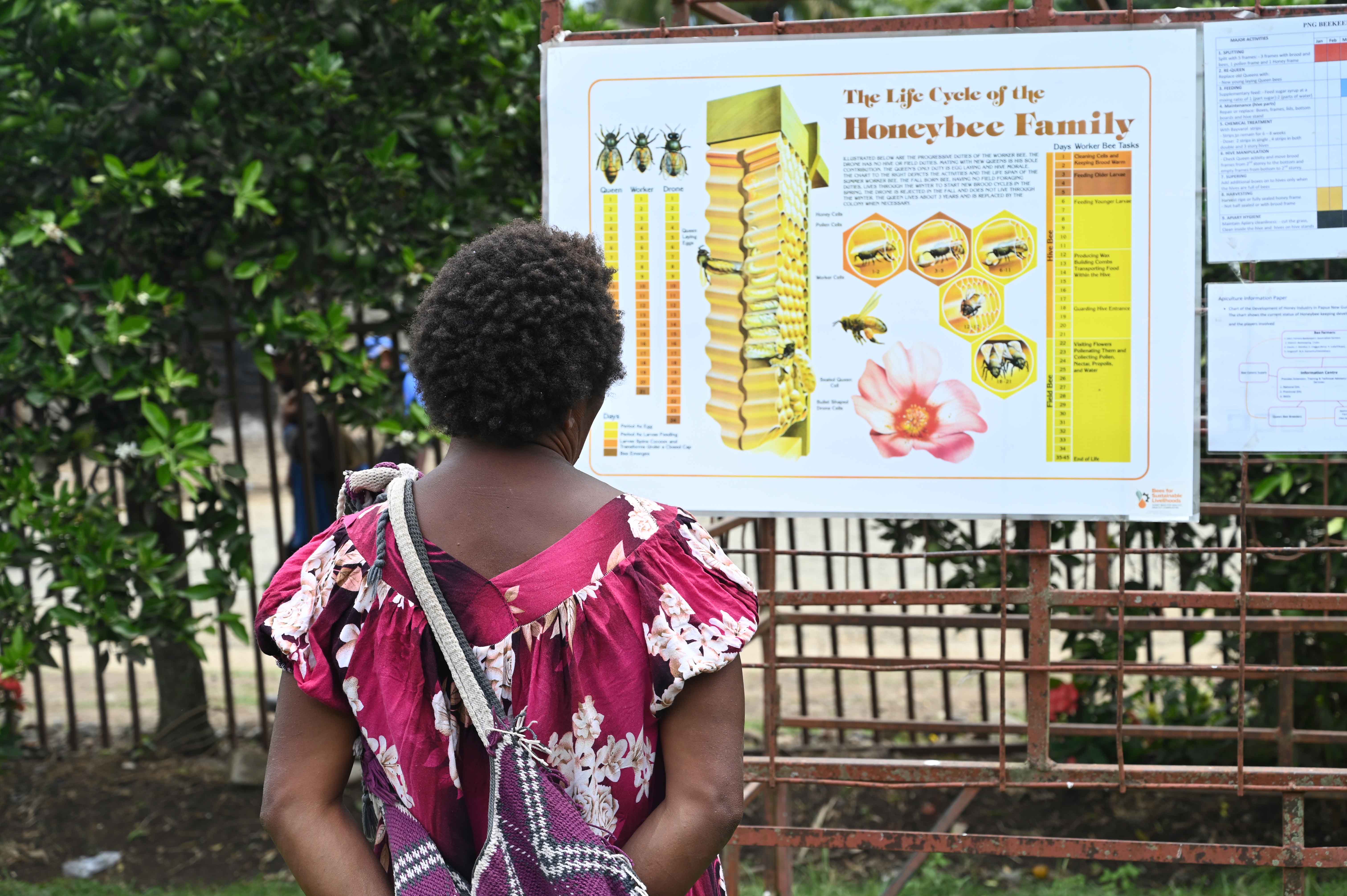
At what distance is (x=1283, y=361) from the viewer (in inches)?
109

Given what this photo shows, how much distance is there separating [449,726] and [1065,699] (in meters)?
3.47

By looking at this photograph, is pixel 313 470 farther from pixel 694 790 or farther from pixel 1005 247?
pixel 694 790

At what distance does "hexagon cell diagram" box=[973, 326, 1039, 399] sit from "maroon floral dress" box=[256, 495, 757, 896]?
1.44 metres

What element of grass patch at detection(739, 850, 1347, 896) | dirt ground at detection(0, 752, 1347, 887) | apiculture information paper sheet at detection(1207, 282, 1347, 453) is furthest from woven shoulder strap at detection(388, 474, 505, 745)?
dirt ground at detection(0, 752, 1347, 887)

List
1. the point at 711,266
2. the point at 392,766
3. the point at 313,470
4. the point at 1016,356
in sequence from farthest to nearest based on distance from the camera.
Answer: the point at 313,470 → the point at 711,266 → the point at 1016,356 → the point at 392,766

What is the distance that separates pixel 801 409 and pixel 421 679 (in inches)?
60.9

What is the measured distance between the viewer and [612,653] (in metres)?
1.57

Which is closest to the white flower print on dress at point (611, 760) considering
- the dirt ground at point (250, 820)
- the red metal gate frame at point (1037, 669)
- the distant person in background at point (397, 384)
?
the red metal gate frame at point (1037, 669)

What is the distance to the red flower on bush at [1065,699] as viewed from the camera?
449cm

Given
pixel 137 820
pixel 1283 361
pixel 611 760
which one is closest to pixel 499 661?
pixel 611 760

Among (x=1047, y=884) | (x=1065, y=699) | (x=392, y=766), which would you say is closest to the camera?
(x=392, y=766)

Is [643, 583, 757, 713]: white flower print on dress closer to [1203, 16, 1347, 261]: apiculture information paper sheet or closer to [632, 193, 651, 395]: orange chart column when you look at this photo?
[632, 193, 651, 395]: orange chart column

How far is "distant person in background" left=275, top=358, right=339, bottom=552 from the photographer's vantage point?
5.04 meters

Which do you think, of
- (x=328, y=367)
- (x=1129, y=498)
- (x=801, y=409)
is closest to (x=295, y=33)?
(x=328, y=367)
